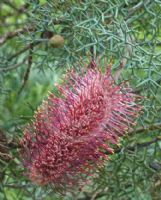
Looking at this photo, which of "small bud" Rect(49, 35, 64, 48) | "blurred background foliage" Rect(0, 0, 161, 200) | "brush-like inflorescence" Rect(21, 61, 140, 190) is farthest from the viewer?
Result: "small bud" Rect(49, 35, 64, 48)

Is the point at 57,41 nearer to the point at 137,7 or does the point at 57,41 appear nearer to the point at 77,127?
the point at 137,7

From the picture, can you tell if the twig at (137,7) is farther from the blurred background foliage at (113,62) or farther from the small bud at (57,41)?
the small bud at (57,41)

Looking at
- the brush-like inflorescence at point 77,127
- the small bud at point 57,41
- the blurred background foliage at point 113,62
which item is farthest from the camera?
the small bud at point 57,41

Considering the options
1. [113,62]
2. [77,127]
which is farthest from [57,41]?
[77,127]

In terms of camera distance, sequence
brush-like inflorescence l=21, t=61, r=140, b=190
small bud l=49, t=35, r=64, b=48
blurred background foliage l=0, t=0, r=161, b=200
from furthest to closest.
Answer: small bud l=49, t=35, r=64, b=48 → blurred background foliage l=0, t=0, r=161, b=200 → brush-like inflorescence l=21, t=61, r=140, b=190

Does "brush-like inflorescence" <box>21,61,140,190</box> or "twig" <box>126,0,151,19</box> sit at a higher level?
"twig" <box>126,0,151,19</box>

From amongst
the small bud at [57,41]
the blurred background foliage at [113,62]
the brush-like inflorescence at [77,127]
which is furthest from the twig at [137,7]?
the brush-like inflorescence at [77,127]

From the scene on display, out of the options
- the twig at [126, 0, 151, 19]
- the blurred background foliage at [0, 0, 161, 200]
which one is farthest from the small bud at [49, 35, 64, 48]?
the twig at [126, 0, 151, 19]

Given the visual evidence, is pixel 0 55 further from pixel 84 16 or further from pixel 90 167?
pixel 90 167

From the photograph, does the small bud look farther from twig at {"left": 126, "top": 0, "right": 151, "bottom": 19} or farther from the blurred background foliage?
twig at {"left": 126, "top": 0, "right": 151, "bottom": 19}
